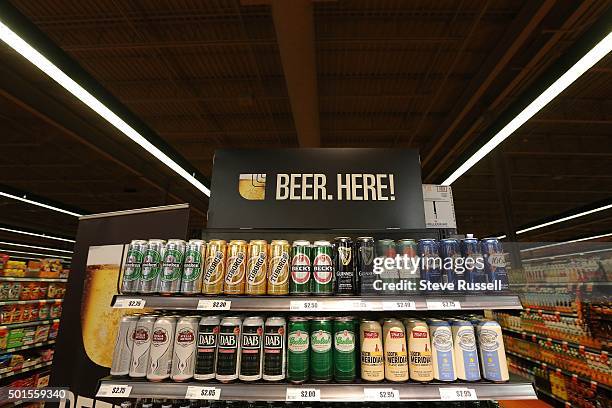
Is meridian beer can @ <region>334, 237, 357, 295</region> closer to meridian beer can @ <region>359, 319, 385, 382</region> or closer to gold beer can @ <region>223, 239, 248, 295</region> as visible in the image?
meridian beer can @ <region>359, 319, 385, 382</region>

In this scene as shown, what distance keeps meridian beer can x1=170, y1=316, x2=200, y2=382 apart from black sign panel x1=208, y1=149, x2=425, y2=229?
0.71 meters

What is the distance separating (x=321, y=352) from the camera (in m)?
1.52

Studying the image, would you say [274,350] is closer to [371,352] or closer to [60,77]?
[371,352]

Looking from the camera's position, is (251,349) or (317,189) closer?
(251,349)

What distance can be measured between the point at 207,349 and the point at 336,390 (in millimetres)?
632

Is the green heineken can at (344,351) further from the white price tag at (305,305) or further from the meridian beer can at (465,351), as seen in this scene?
the meridian beer can at (465,351)

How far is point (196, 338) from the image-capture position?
158cm

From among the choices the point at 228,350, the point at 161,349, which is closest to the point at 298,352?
the point at 228,350

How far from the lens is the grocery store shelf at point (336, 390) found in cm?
144

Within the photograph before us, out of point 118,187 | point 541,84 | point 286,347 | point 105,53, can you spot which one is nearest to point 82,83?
point 105,53

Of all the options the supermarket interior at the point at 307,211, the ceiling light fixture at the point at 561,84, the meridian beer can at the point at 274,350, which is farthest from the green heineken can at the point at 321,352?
the ceiling light fixture at the point at 561,84

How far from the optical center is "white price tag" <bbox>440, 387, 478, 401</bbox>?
4.71ft

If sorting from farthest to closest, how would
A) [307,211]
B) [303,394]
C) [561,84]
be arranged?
[561,84], [307,211], [303,394]

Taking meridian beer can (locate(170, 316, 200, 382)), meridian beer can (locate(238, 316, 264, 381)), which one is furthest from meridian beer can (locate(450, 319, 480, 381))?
meridian beer can (locate(170, 316, 200, 382))
